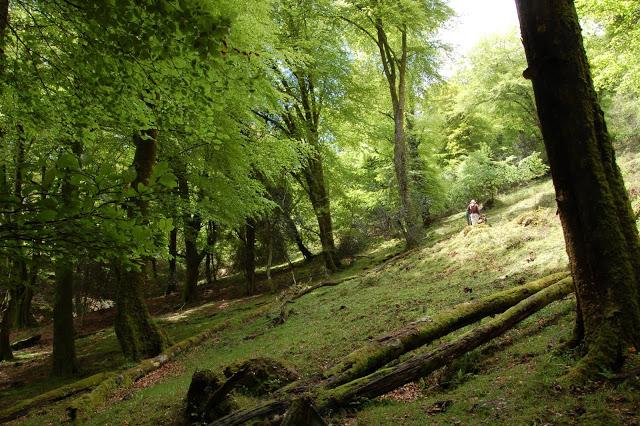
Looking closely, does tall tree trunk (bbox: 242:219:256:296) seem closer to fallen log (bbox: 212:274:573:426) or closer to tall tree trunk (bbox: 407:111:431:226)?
tall tree trunk (bbox: 407:111:431:226)

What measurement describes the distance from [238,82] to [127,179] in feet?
10.9

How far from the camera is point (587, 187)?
423cm

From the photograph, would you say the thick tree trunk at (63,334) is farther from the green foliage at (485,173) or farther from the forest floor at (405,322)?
the green foliage at (485,173)

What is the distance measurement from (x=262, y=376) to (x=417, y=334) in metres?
2.53

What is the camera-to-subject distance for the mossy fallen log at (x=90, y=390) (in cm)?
855

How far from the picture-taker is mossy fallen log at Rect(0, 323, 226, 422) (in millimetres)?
8547

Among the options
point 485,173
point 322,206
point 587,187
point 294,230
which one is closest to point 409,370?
point 587,187

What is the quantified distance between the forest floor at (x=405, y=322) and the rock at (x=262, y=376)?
1.02ft

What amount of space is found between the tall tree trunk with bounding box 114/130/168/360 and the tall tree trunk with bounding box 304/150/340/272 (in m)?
11.9

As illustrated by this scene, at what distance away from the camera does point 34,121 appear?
249 inches

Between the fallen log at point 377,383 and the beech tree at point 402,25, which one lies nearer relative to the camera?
the fallen log at point 377,383

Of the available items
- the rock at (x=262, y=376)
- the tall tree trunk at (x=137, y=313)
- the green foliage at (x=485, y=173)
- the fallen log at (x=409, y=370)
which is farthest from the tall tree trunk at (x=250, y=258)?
the fallen log at (x=409, y=370)

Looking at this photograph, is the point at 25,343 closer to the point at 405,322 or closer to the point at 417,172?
the point at 405,322

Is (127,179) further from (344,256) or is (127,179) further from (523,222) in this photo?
(344,256)
